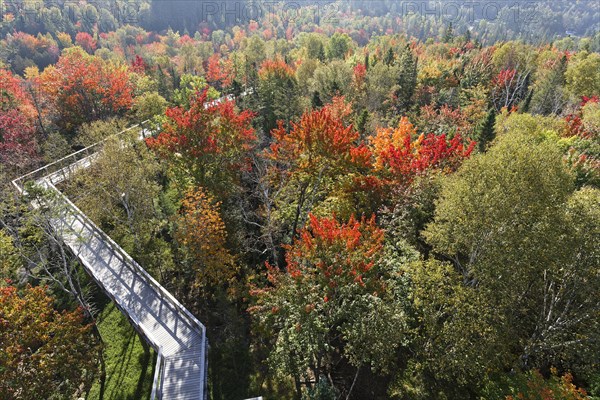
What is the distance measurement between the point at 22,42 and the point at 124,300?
143400 millimetres

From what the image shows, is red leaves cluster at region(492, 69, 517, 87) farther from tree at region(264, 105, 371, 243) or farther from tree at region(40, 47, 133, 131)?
tree at region(40, 47, 133, 131)

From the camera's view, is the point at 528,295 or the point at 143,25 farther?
the point at 143,25

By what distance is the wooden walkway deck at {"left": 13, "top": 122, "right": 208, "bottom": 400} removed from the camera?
2034 cm

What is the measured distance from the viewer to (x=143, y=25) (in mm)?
181375

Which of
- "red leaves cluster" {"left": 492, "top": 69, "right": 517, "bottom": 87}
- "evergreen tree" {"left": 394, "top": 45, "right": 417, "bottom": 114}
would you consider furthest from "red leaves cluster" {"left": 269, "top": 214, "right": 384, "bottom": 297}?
"red leaves cluster" {"left": 492, "top": 69, "right": 517, "bottom": 87}

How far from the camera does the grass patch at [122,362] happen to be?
2209 centimetres

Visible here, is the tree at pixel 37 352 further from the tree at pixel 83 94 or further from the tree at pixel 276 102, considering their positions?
the tree at pixel 83 94

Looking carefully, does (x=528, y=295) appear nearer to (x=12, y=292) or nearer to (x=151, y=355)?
(x=151, y=355)

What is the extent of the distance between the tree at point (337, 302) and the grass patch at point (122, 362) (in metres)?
10.2

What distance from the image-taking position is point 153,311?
24297 millimetres

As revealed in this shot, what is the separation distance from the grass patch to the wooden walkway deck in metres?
2.21

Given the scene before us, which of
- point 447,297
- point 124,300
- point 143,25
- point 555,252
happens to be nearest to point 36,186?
point 124,300

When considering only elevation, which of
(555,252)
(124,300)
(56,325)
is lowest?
(124,300)

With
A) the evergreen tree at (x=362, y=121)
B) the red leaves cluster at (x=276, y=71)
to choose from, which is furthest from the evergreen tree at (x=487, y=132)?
the red leaves cluster at (x=276, y=71)
